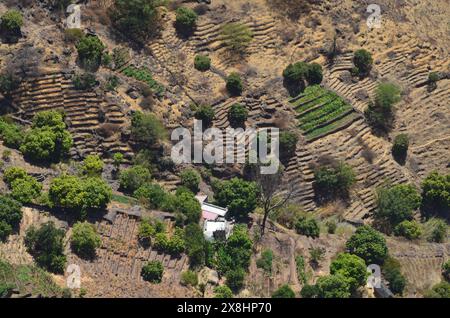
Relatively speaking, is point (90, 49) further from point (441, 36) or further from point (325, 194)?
point (441, 36)

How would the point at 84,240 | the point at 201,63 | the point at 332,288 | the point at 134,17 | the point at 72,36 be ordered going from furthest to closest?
the point at 134,17, the point at 201,63, the point at 72,36, the point at 332,288, the point at 84,240

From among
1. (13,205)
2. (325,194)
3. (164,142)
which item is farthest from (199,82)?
(13,205)

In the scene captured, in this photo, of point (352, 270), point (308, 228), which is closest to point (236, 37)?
point (308, 228)

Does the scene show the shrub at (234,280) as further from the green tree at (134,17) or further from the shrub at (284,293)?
the green tree at (134,17)

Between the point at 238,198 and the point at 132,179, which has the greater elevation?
the point at 132,179

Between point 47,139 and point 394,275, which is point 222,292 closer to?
point 394,275

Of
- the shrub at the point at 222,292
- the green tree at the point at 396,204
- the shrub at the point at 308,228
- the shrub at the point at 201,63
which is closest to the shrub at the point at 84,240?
the shrub at the point at 222,292

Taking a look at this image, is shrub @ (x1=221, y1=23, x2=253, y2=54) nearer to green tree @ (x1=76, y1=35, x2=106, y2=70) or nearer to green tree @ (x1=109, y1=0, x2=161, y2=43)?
green tree @ (x1=109, y1=0, x2=161, y2=43)
